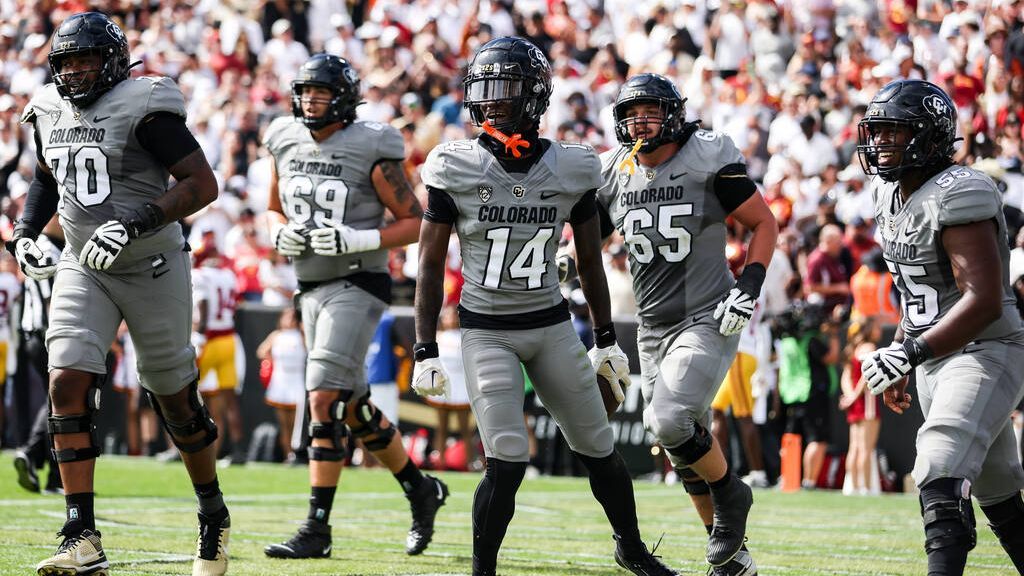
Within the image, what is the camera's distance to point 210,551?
18.8 feet

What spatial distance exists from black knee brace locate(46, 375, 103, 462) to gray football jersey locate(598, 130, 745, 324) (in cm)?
222

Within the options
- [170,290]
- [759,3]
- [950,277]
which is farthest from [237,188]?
[950,277]

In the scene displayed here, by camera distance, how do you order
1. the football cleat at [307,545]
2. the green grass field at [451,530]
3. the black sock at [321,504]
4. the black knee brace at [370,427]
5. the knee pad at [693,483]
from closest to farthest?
1. the knee pad at [693,483]
2. the green grass field at [451,530]
3. the football cleat at [307,545]
4. the black sock at [321,504]
5. the black knee brace at [370,427]

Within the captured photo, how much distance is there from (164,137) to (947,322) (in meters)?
2.97

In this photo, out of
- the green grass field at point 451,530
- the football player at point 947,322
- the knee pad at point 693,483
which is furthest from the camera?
the green grass field at point 451,530

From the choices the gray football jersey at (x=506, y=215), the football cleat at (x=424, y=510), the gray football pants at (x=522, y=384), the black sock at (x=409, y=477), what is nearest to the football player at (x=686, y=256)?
the gray football pants at (x=522, y=384)

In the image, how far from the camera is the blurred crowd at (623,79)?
526 inches

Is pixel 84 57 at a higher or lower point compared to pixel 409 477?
higher

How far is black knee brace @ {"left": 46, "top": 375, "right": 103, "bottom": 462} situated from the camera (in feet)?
17.5

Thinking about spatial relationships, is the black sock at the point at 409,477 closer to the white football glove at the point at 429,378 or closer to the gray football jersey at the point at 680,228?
the gray football jersey at the point at 680,228

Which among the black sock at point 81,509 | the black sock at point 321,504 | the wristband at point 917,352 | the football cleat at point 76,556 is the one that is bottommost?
the black sock at point 321,504

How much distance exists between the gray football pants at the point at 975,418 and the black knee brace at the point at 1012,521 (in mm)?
32

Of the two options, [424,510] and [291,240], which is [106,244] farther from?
[424,510]

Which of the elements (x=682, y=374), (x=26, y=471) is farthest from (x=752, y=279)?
(x=26, y=471)
